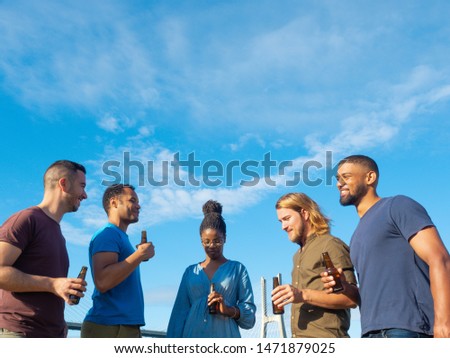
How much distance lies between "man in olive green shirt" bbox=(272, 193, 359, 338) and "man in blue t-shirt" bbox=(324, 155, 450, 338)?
0.28 meters

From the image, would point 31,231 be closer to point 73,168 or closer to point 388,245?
point 73,168

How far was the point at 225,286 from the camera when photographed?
20.0 feet

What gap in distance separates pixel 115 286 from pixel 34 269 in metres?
1.03

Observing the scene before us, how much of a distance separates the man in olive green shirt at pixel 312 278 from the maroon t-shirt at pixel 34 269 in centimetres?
188

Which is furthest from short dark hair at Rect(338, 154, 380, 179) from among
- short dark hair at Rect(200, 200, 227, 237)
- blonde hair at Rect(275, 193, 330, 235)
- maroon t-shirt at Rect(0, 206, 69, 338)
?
maroon t-shirt at Rect(0, 206, 69, 338)

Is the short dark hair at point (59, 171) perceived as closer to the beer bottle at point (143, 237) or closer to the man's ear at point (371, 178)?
the beer bottle at point (143, 237)

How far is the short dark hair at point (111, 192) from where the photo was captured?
6246mm

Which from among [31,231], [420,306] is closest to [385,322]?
[420,306]

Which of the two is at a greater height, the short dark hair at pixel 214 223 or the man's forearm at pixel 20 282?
the short dark hair at pixel 214 223

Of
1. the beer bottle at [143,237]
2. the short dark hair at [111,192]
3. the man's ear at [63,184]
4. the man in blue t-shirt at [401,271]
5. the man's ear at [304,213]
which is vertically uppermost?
the short dark hair at [111,192]

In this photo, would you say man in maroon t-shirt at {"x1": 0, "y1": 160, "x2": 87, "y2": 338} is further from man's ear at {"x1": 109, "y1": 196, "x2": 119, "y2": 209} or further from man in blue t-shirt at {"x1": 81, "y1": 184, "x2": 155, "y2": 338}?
man's ear at {"x1": 109, "y1": 196, "x2": 119, "y2": 209}

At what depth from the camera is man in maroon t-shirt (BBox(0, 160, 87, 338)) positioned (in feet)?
15.0

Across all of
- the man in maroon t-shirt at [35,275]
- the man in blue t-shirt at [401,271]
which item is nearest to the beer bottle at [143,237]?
the man in maroon t-shirt at [35,275]

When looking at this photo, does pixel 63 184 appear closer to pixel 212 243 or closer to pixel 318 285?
pixel 212 243
